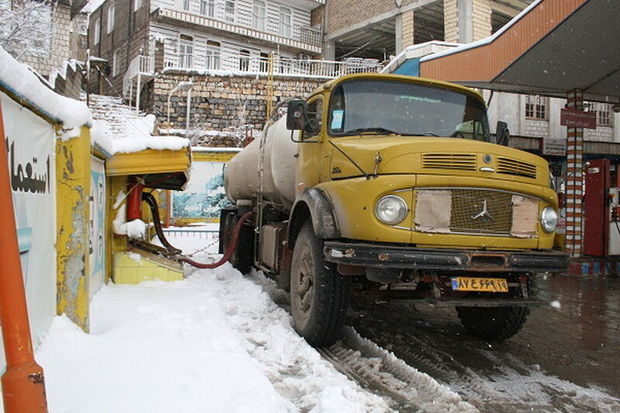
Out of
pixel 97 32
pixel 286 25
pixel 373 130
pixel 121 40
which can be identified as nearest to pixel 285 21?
pixel 286 25

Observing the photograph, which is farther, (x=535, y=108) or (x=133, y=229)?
(x=535, y=108)

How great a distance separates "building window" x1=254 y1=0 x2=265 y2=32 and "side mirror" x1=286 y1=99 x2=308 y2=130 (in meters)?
30.4

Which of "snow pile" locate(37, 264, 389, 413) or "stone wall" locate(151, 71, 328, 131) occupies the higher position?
"stone wall" locate(151, 71, 328, 131)

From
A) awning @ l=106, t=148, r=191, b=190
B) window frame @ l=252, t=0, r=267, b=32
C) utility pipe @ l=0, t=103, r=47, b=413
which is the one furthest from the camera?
window frame @ l=252, t=0, r=267, b=32

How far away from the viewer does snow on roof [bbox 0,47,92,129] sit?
2805mm

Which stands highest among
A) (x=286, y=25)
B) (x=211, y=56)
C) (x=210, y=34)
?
(x=286, y=25)

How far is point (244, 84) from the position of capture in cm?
2620

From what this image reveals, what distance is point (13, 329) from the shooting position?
1638 mm

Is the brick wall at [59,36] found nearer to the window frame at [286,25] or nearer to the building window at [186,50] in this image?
the building window at [186,50]

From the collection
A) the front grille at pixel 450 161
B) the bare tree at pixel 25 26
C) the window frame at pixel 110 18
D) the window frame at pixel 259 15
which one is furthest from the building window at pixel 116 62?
the front grille at pixel 450 161

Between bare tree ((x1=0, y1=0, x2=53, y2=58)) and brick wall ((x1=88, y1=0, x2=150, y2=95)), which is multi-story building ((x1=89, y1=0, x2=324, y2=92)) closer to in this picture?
brick wall ((x1=88, y1=0, x2=150, y2=95))

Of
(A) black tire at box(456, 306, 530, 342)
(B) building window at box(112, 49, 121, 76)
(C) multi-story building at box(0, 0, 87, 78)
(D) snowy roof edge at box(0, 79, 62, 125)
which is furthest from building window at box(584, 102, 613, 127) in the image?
(B) building window at box(112, 49, 121, 76)

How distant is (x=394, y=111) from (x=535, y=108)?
18.5m

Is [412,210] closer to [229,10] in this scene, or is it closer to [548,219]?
[548,219]
